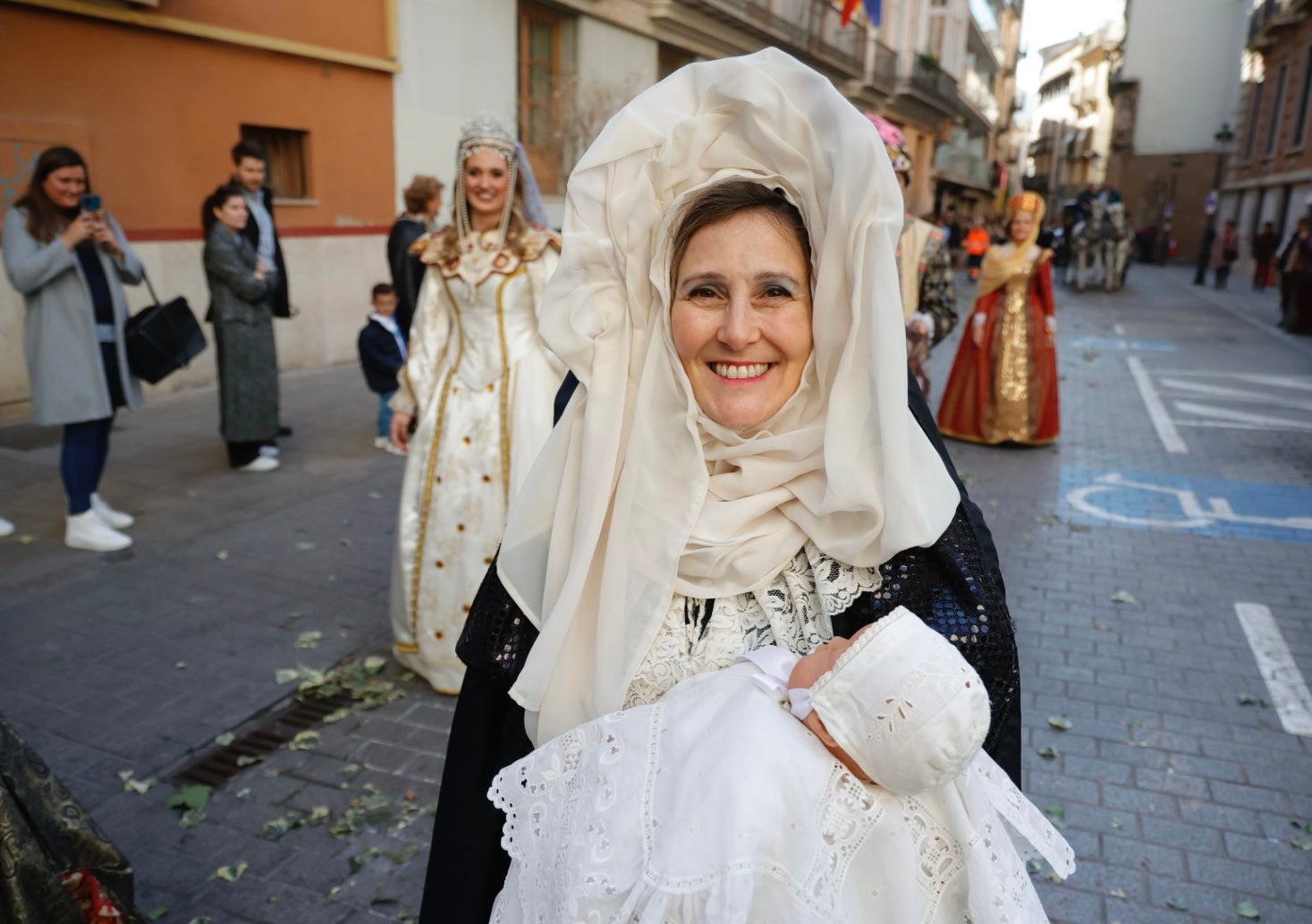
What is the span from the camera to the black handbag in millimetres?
5965

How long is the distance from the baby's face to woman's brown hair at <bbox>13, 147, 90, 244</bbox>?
5.70 metres

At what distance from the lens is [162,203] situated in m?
9.70

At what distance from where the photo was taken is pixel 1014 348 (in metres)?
8.95

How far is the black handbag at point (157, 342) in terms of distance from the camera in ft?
19.6

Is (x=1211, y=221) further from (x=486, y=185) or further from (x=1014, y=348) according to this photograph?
(x=486, y=185)

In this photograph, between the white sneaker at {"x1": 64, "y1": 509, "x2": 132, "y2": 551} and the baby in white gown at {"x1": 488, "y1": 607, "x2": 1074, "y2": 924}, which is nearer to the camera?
the baby in white gown at {"x1": 488, "y1": 607, "x2": 1074, "y2": 924}

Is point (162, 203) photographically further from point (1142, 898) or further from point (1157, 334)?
point (1157, 334)

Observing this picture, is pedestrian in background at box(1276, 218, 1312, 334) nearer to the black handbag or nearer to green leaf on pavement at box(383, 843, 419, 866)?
the black handbag

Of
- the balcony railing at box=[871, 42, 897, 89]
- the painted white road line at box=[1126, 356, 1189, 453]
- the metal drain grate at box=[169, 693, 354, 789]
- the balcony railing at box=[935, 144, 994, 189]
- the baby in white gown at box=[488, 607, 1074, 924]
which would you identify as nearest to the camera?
the baby in white gown at box=[488, 607, 1074, 924]

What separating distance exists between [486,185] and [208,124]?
7.38 m

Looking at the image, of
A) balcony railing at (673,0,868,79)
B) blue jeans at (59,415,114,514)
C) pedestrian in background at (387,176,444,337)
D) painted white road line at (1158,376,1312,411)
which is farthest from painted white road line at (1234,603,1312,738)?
balcony railing at (673,0,868,79)

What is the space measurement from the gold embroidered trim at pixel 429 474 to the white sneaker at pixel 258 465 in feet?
12.2

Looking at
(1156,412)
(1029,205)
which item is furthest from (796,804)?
(1156,412)

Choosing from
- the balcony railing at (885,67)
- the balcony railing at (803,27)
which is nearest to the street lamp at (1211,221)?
the balcony railing at (885,67)
